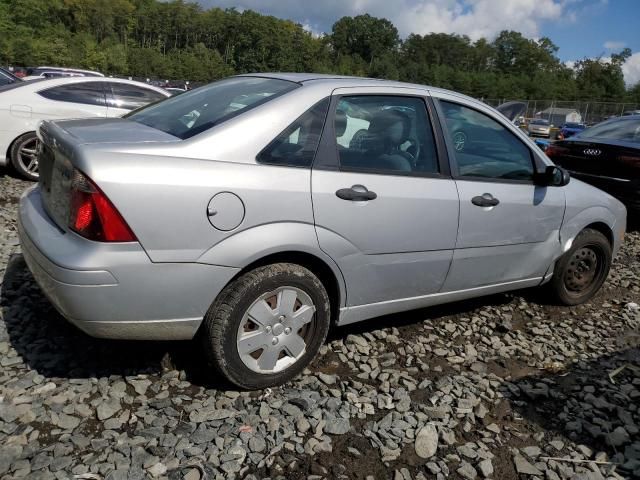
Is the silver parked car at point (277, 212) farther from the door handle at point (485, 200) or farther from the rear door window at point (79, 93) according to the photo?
the rear door window at point (79, 93)

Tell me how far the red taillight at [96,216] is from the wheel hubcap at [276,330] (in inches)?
29.1

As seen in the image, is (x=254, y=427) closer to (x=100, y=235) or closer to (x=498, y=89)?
(x=100, y=235)

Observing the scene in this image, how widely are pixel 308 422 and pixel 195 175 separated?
134 centimetres

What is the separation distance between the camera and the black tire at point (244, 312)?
257cm

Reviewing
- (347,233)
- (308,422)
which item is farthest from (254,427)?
(347,233)

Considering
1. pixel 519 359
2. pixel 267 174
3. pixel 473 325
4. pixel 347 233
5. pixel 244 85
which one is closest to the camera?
pixel 267 174

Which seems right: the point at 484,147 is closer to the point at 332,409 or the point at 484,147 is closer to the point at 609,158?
the point at 332,409

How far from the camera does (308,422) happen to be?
2.67m

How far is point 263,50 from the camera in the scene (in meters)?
124

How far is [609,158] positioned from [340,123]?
5.23 m

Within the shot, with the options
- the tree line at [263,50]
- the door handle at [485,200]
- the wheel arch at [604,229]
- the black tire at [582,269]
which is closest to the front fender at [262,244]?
the door handle at [485,200]

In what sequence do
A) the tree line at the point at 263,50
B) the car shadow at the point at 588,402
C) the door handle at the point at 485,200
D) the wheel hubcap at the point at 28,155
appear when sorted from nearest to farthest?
the car shadow at the point at 588,402
the door handle at the point at 485,200
the wheel hubcap at the point at 28,155
the tree line at the point at 263,50

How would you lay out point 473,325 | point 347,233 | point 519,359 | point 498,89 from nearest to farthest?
point 347,233
point 519,359
point 473,325
point 498,89

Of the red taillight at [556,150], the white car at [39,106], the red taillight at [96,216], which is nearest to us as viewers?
the red taillight at [96,216]
